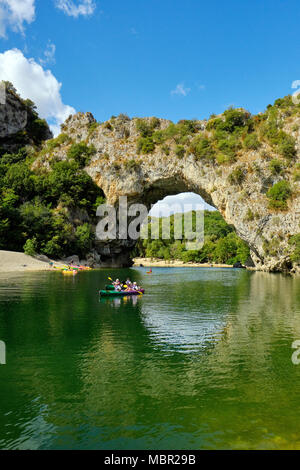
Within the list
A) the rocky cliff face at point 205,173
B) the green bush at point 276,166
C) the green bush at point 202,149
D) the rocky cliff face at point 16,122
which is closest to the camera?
the green bush at point 276,166

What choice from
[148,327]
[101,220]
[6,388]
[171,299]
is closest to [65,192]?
[101,220]

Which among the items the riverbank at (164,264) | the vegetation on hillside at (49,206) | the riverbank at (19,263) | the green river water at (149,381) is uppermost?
the vegetation on hillside at (49,206)

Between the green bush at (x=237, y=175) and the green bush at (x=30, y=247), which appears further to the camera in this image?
the green bush at (x=30, y=247)

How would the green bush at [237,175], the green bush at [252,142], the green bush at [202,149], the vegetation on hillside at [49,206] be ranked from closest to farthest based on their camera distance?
the green bush at [237,175]
the green bush at [252,142]
the vegetation on hillside at [49,206]
the green bush at [202,149]

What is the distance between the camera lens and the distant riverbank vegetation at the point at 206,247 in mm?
89200

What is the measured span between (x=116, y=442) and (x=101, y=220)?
58399 millimetres

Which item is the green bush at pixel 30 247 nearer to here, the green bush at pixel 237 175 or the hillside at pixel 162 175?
the hillside at pixel 162 175

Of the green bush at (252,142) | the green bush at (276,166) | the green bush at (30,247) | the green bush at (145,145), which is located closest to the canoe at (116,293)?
the green bush at (30,247)

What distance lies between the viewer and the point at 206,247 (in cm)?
9462

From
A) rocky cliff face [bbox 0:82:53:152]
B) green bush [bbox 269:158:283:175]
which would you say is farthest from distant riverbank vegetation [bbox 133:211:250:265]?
rocky cliff face [bbox 0:82:53:152]

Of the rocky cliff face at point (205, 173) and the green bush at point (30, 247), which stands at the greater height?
the rocky cliff face at point (205, 173)

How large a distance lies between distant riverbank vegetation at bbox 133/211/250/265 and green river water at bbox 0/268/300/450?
6763 centimetres

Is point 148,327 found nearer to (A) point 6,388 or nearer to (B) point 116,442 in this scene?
(A) point 6,388

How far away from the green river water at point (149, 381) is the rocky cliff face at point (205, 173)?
3390 centimetres
